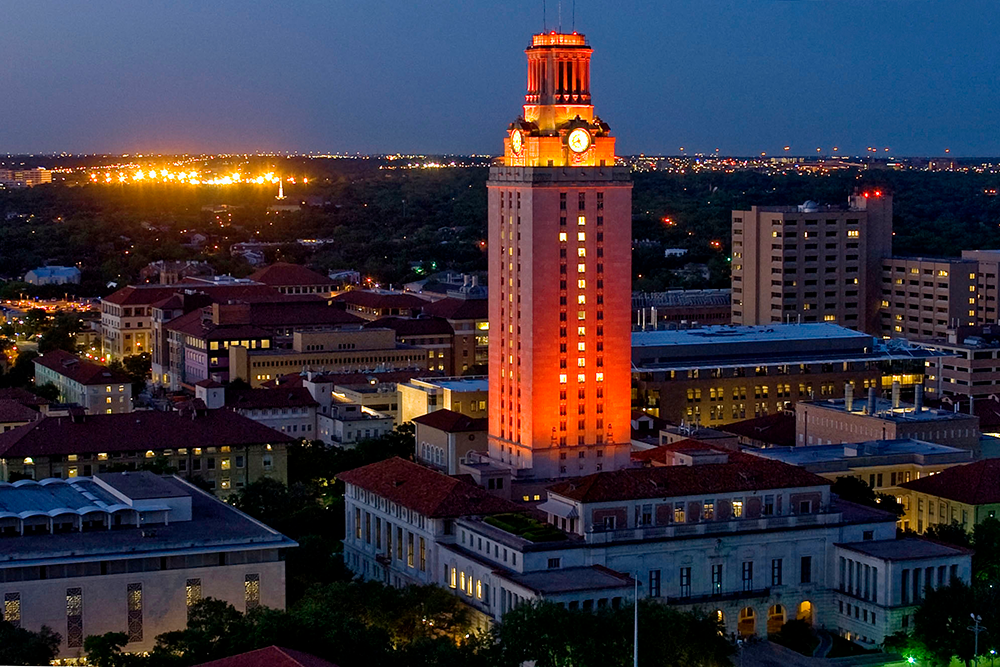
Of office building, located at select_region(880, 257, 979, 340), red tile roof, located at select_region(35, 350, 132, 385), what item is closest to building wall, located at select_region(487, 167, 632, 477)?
red tile roof, located at select_region(35, 350, 132, 385)

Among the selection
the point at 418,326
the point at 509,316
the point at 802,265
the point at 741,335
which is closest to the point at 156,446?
the point at 509,316

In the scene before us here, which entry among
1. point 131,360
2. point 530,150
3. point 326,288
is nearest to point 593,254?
point 530,150

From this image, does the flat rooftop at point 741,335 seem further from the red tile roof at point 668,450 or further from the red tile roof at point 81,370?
the red tile roof at point 81,370

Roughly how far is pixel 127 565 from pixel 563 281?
2813 centimetres

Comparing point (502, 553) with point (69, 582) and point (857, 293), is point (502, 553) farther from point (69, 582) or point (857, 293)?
point (857, 293)

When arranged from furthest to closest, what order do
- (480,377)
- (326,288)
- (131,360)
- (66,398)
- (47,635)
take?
(326,288) → (131,360) → (66,398) → (480,377) → (47,635)

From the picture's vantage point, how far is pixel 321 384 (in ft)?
349

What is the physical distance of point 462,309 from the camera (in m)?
131

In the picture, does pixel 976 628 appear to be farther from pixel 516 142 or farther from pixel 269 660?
pixel 516 142

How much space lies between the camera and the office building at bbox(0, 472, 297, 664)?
61438mm

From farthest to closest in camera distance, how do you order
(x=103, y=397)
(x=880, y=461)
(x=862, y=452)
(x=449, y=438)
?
(x=103, y=397) → (x=449, y=438) → (x=862, y=452) → (x=880, y=461)

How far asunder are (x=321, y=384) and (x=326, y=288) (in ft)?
191

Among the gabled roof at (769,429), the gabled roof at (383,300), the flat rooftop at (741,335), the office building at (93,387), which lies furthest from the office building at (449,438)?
the gabled roof at (383,300)

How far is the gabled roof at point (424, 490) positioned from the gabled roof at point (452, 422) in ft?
29.4
